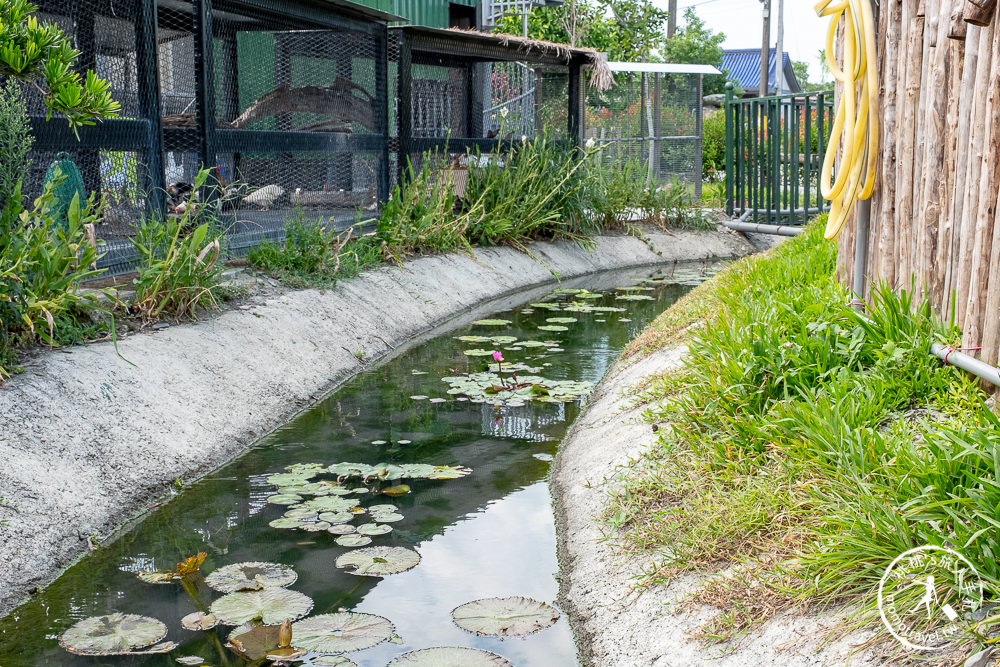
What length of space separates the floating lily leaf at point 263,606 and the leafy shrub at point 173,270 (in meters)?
2.71

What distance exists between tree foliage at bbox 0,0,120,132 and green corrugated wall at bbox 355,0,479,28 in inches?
443

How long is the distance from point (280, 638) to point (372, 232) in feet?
20.4

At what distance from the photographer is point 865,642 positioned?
2461 mm

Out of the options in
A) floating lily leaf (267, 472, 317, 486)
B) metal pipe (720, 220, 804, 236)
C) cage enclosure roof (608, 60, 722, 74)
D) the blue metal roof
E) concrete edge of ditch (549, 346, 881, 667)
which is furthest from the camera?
the blue metal roof

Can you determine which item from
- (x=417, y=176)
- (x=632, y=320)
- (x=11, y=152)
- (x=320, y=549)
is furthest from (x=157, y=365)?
(x=417, y=176)

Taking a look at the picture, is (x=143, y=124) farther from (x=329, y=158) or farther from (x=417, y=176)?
(x=417, y=176)

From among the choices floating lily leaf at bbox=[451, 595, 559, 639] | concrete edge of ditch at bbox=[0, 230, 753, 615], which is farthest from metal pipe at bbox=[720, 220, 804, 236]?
floating lily leaf at bbox=[451, 595, 559, 639]

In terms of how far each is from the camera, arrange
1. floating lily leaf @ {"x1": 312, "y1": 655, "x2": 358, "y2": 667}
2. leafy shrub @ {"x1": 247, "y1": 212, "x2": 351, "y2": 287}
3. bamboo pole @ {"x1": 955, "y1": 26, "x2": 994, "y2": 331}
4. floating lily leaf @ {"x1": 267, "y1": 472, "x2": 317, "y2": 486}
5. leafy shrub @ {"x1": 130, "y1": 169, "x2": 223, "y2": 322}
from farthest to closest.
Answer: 1. leafy shrub @ {"x1": 247, "y1": 212, "x2": 351, "y2": 287}
2. leafy shrub @ {"x1": 130, "y1": 169, "x2": 223, "y2": 322}
3. floating lily leaf @ {"x1": 267, "y1": 472, "x2": 317, "y2": 486}
4. bamboo pole @ {"x1": 955, "y1": 26, "x2": 994, "y2": 331}
5. floating lily leaf @ {"x1": 312, "y1": 655, "x2": 358, "y2": 667}

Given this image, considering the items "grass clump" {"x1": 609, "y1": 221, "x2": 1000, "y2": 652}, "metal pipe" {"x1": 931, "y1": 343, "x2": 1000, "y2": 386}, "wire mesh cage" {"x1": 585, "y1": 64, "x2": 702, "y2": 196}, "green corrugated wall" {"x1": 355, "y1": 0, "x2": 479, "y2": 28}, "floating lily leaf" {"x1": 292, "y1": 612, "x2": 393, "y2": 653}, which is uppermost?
"green corrugated wall" {"x1": 355, "y1": 0, "x2": 479, "y2": 28}

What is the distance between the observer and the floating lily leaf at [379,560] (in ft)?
12.2

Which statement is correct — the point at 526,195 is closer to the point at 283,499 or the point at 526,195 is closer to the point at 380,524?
the point at 283,499

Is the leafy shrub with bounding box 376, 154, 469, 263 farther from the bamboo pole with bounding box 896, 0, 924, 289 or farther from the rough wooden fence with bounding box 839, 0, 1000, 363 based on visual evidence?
the bamboo pole with bounding box 896, 0, 924, 289

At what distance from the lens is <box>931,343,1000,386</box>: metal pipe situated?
3197mm

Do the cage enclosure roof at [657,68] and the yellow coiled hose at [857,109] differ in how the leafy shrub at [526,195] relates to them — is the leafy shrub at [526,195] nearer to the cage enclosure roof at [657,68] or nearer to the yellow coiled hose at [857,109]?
the cage enclosure roof at [657,68]
